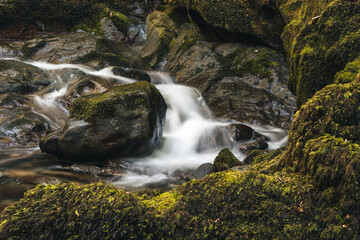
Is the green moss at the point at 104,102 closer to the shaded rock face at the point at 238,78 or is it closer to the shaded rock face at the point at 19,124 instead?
the shaded rock face at the point at 19,124

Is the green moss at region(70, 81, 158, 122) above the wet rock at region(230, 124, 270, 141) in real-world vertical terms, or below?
above

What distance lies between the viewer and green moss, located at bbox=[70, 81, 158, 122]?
252 inches

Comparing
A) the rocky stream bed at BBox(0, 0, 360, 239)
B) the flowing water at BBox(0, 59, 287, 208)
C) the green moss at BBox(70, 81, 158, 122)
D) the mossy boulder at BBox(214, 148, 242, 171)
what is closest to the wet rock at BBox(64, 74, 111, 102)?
the rocky stream bed at BBox(0, 0, 360, 239)

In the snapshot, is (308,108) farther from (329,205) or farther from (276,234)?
(276,234)

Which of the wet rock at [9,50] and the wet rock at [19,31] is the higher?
the wet rock at [19,31]

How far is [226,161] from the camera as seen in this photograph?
18.4ft

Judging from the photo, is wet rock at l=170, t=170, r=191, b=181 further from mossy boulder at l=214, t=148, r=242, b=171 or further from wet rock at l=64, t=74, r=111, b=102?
wet rock at l=64, t=74, r=111, b=102

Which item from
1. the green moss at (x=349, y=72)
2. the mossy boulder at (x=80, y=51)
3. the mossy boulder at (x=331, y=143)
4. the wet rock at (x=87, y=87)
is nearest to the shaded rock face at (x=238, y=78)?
the mossy boulder at (x=80, y=51)

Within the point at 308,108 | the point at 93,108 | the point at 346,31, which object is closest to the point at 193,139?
the point at 93,108

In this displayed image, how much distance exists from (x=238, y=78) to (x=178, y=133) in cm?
388

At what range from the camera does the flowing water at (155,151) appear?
5.73 m

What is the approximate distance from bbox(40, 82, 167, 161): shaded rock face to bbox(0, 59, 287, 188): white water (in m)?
0.56

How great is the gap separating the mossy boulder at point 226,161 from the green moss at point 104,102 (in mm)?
2342

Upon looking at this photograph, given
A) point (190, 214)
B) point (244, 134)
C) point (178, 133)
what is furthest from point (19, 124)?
point (190, 214)
